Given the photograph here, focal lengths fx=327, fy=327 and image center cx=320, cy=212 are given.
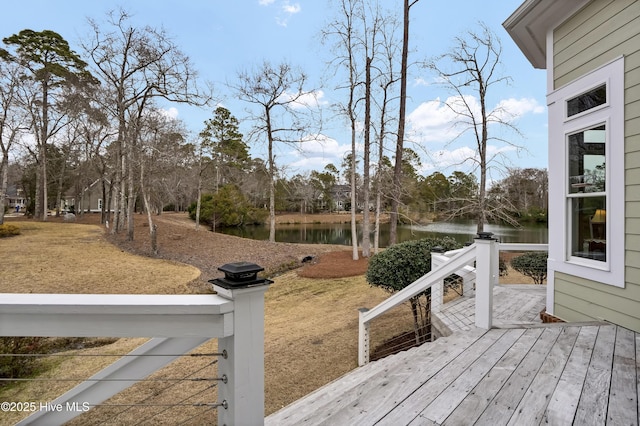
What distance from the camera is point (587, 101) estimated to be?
3.45 meters

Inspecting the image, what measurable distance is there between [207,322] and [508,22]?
4766mm

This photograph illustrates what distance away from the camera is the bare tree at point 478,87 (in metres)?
10.1

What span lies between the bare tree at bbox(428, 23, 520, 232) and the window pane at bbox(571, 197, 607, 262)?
677 centimetres

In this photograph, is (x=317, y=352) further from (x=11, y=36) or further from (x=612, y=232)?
(x=11, y=36)

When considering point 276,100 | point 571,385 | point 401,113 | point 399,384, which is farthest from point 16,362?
point 276,100

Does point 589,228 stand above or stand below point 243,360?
above

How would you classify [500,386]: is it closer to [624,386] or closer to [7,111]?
[624,386]

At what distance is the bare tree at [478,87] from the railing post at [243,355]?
400 inches

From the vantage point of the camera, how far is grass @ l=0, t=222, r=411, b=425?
3.81 meters

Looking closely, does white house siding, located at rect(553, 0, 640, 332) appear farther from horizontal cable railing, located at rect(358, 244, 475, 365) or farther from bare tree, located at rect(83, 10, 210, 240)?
bare tree, located at rect(83, 10, 210, 240)

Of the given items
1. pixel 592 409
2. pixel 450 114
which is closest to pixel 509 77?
pixel 450 114

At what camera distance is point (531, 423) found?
1716 millimetres

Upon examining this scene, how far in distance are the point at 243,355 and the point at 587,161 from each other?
3987 millimetres

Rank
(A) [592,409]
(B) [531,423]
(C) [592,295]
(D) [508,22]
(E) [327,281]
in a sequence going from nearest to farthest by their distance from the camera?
(B) [531,423] → (A) [592,409] → (C) [592,295] → (D) [508,22] → (E) [327,281]
